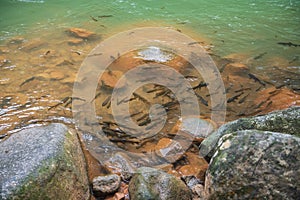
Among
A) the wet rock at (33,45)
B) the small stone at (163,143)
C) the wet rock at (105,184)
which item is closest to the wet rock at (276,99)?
the small stone at (163,143)

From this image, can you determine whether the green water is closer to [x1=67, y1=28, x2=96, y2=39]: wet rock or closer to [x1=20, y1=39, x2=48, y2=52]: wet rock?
[x1=67, y1=28, x2=96, y2=39]: wet rock

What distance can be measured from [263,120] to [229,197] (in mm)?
1548

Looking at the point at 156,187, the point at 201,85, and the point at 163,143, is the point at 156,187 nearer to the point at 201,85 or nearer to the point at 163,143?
the point at 163,143

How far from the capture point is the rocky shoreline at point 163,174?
2.87 metres

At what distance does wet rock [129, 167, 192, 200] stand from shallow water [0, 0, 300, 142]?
2.38 m

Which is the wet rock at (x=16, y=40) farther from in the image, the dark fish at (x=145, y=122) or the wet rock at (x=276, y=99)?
the wet rock at (x=276, y=99)

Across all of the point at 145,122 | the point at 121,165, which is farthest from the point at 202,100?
the point at 121,165

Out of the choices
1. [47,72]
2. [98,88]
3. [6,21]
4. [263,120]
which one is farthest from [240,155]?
[6,21]

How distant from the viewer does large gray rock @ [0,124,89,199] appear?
297 centimetres

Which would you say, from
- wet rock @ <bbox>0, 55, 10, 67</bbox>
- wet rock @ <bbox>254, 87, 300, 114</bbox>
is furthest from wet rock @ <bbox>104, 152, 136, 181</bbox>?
wet rock @ <bbox>0, 55, 10, 67</bbox>

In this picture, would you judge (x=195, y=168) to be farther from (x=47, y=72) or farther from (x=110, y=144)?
(x=47, y=72)

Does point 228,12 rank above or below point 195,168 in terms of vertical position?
above

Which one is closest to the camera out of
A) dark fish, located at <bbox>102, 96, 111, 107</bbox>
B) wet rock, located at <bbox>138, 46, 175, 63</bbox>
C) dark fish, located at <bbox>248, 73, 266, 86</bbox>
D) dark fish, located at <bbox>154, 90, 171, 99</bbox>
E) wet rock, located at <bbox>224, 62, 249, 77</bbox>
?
dark fish, located at <bbox>102, 96, 111, 107</bbox>

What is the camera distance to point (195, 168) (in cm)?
429
